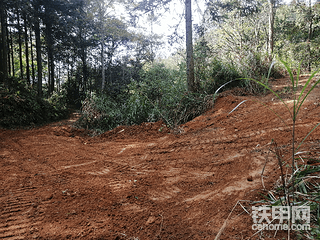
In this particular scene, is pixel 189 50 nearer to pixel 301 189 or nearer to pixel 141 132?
pixel 141 132

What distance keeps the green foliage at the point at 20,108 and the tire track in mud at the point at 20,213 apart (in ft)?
21.7

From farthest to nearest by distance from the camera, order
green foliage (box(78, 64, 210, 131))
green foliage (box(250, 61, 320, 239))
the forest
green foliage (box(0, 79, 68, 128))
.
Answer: green foliage (box(0, 79, 68, 128)) → the forest → green foliage (box(78, 64, 210, 131)) → green foliage (box(250, 61, 320, 239))

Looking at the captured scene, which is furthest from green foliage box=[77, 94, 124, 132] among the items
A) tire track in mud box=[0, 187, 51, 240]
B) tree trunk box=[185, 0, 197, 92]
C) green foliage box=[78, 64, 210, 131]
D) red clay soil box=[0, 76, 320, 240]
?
tire track in mud box=[0, 187, 51, 240]

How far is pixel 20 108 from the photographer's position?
820 cm

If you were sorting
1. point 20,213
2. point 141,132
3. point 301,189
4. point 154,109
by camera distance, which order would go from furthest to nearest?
point 154,109
point 141,132
point 20,213
point 301,189

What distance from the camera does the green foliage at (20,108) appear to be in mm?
7535

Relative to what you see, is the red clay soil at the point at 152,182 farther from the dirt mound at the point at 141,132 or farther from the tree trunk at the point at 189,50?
the tree trunk at the point at 189,50

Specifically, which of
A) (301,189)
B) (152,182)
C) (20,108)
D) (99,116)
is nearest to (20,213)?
(152,182)

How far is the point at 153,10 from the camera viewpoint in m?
7.71

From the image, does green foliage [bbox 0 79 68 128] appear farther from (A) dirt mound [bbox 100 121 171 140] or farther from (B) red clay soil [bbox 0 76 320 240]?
(A) dirt mound [bbox 100 121 171 140]

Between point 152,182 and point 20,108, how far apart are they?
330 inches

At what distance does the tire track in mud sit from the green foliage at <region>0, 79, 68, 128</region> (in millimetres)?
6605

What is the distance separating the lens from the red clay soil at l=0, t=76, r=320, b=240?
166cm

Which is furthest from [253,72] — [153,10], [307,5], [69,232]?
[307,5]
